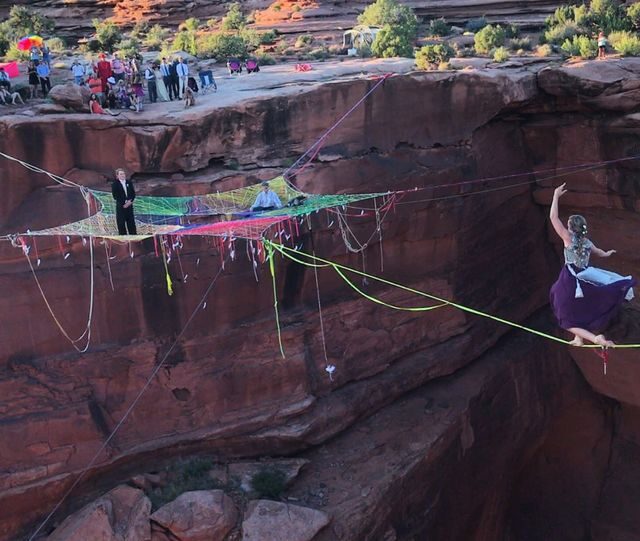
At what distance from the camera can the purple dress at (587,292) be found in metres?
9.53

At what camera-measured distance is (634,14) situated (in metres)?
18.8

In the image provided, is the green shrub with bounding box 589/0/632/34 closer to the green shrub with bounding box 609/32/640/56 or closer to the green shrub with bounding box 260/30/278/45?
the green shrub with bounding box 609/32/640/56

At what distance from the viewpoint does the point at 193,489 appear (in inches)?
500

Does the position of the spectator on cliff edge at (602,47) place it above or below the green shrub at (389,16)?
below

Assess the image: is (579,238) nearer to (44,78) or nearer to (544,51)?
(544,51)

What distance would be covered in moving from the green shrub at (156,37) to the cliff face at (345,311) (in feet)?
37.2

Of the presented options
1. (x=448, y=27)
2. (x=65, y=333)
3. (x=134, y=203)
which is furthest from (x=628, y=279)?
(x=448, y=27)

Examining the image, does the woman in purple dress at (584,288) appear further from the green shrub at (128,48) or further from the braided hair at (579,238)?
the green shrub at (128,48)

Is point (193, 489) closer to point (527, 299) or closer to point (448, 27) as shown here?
point (527, 299)

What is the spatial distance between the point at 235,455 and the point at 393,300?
13.1ft

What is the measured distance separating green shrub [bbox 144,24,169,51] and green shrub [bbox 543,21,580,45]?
1079 centimetres

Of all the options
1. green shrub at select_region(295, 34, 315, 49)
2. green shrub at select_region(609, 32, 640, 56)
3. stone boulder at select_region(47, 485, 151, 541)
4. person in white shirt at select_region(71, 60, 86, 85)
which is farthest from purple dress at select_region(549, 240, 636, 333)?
green shrub at select_region(295, 34, 315, 49)

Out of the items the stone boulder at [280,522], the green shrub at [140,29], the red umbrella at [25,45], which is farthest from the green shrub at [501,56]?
the green shrub at [140,29]

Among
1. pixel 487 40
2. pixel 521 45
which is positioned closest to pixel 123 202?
pixel 487 40
